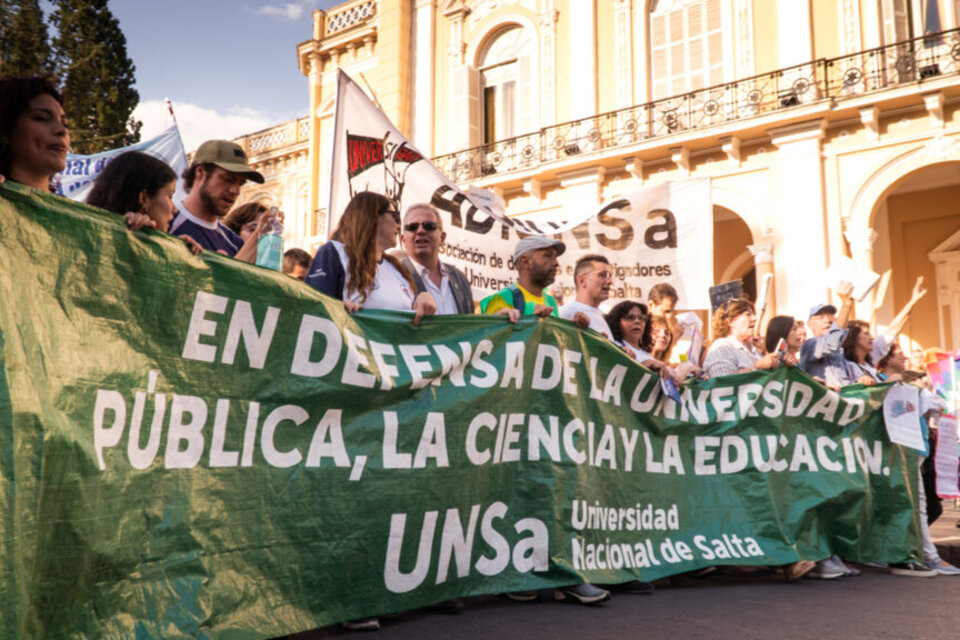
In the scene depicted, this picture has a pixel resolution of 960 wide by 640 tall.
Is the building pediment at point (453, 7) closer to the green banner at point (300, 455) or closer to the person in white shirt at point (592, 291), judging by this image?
the person in white shirt at point (592, 291)

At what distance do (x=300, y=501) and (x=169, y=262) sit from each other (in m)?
1.02

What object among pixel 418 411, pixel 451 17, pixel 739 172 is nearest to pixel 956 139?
pixel 739 172

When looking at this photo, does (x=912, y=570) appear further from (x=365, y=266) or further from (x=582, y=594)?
(x=365, y=266)

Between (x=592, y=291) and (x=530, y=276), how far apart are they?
1.33ft

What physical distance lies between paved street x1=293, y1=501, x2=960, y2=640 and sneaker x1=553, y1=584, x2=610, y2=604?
60 millimetres

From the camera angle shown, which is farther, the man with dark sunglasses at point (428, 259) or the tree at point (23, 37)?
the tree at point (23, 37)

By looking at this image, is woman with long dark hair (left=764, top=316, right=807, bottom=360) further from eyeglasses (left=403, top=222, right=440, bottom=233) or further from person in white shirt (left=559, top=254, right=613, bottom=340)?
eyeglasses (left=403, top=222, right=440, bottom=233)

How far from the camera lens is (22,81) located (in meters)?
2.89

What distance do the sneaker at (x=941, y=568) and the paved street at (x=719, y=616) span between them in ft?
2.72

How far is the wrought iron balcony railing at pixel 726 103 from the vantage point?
13.4 meters

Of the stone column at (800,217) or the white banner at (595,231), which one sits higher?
the stone column at (800,217)

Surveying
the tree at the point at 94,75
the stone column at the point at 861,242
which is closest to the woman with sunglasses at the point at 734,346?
the stone column at the point at 861,242

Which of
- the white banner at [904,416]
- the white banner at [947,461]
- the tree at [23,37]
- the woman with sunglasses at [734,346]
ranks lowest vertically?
the white banner at [947,461]

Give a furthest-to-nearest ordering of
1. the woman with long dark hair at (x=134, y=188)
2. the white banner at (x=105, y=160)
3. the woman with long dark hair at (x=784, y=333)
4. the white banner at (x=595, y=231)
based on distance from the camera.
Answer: the white banner at (x=105, y=160), the white banner at (x=595, y=231), the woman with long dark hair at (x=784, y=333), the woman with long dark hair at (x=134, y=188)
